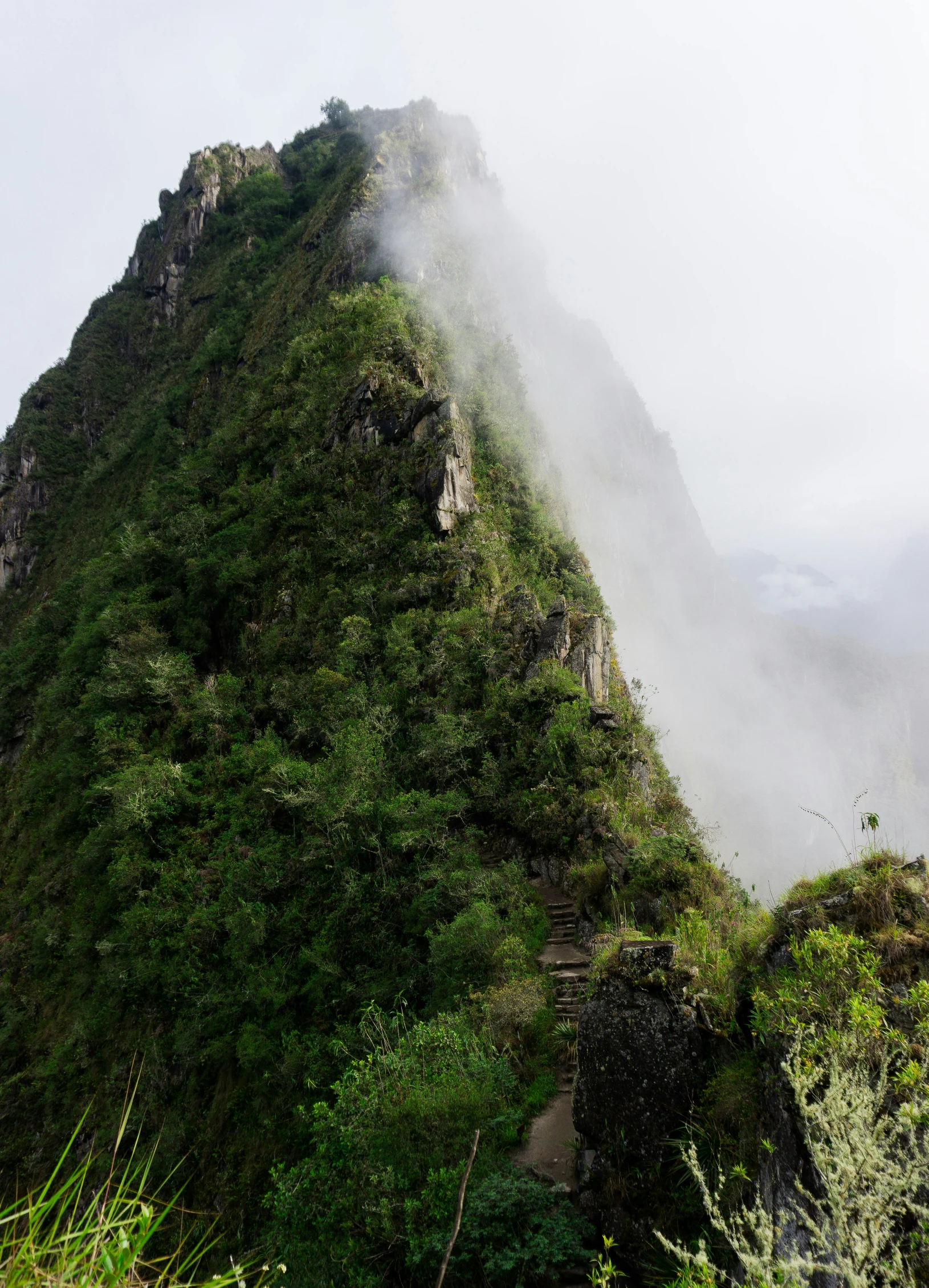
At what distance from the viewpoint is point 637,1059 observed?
5305 millimetres

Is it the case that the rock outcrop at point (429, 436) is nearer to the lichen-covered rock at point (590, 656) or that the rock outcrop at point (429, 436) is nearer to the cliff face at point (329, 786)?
the cliff face at point (329, 786)

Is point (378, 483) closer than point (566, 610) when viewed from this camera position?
No

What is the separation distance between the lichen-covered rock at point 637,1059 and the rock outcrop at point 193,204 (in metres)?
68.3

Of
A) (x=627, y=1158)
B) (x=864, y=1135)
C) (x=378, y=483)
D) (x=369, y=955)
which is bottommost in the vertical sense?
(x=369, y=955)

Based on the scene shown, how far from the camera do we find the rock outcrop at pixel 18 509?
49.4 m

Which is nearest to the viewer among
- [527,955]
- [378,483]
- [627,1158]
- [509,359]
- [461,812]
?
[627,1158]

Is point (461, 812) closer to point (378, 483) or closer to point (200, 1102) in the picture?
point (200, 1102)

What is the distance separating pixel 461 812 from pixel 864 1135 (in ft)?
34.6

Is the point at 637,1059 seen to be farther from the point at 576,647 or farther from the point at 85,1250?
the point at 576,647

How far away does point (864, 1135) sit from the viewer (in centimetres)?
290

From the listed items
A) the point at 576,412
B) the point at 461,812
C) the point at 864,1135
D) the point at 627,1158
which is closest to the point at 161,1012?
the point at 461,812

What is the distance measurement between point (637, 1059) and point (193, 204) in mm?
74999

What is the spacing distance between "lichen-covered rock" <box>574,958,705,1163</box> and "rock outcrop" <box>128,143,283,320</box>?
224 feet

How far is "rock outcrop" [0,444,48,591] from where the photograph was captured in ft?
162
